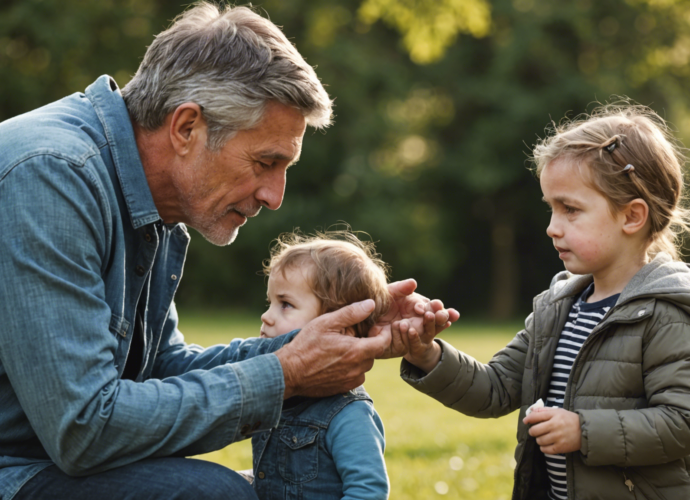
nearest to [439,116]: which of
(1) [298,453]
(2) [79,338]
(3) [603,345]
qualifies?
(3) [603,345]

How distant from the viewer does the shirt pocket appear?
9.25ft

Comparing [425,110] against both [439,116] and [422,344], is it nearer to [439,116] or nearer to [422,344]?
[439,116]

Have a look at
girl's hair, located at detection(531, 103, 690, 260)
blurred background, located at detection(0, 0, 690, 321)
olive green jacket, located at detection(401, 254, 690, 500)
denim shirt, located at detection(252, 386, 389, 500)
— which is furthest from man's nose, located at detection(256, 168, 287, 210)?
blurred background, located at detection(0, 0, 690, 321)

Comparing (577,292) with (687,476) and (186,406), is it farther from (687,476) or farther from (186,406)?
(186,406)

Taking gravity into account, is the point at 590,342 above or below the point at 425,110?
below

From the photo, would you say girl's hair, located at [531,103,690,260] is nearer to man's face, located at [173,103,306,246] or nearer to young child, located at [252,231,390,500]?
young child, located at [252,231,390,500]

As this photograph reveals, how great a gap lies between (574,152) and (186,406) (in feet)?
5.63

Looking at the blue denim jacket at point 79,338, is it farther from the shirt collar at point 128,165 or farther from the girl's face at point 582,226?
the girl's face at point 582,226

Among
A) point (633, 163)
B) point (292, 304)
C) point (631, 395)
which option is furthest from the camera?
point (292, 304)

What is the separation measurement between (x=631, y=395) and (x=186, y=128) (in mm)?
1917

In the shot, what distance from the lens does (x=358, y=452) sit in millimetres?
2732

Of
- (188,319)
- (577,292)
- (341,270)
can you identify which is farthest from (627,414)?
(188,319)

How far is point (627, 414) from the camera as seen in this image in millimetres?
2686

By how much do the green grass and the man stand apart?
230 cm
